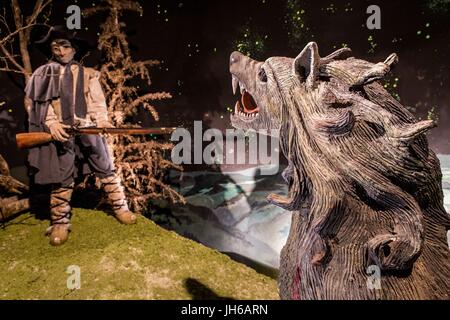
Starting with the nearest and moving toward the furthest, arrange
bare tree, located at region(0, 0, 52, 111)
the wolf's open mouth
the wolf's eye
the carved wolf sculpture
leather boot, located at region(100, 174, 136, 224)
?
the carved wolf sculpture, the wolf's eye, the wolf's open mouth, leather boot, located at region(100, 174, 136, 224), bare tree, located at region(0, 0, 52, 111)

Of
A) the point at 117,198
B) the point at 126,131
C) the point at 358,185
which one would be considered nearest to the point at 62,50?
the point at 126,131

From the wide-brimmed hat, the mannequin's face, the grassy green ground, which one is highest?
the wide-brimmed hat

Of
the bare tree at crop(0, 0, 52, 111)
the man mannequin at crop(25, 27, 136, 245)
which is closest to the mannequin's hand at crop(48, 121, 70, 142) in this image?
the man mannequin at crop(25, 27, 136, 245)

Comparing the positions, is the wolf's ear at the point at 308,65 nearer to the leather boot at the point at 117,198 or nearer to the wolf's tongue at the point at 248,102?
the wolf's tongue at the point at 248,102

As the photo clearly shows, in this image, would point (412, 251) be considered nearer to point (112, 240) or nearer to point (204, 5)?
point (112, 240)

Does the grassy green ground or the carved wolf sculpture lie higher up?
the carved wolf sculpture

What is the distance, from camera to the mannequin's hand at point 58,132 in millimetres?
3037

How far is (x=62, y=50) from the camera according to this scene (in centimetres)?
317

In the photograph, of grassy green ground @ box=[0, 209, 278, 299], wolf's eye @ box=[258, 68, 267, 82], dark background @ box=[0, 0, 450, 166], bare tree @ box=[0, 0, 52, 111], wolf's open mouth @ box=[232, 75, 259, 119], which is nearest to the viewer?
wolf's eye @ box=[258, 68, 267, 82]

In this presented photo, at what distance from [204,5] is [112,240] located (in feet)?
9.58

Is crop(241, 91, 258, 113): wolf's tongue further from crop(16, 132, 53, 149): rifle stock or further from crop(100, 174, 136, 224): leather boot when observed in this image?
crop(100, 174, 136, 224): leather boot

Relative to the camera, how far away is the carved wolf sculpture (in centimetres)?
123

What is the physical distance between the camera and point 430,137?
304 cm
